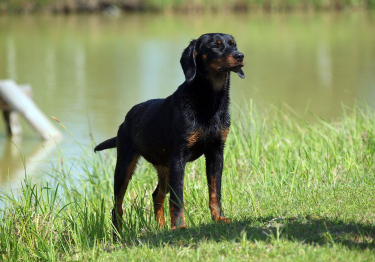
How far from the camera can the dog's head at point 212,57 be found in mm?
3773

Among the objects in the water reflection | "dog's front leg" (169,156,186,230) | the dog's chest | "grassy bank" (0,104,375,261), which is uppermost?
the dog's chest

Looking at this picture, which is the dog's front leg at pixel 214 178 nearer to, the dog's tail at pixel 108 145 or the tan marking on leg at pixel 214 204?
the tan marking on leg at pixel 214 204

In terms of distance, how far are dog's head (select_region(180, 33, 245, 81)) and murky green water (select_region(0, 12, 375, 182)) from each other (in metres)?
2.03

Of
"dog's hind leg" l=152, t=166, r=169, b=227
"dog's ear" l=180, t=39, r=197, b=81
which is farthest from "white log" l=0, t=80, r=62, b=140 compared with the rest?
"dog's ear" l=180, t=39, r=197, b=81

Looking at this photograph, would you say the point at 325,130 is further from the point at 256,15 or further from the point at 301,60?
the point at 256,15

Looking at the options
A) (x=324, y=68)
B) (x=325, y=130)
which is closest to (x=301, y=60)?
(x=324, y=68)

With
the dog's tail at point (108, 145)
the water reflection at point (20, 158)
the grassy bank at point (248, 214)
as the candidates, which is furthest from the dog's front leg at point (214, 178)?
the water reflection at point (20, 158)

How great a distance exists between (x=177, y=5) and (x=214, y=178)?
31.0 metres

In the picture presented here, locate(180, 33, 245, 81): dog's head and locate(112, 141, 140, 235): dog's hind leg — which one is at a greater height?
locate(180, 33, 245, 81): dog's head

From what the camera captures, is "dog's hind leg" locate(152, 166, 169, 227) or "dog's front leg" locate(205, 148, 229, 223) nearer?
"dog's front leg" locate(205, 148, 229, 223)

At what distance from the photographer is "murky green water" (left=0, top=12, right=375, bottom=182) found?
1057 cm

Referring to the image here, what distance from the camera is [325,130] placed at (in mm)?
6754

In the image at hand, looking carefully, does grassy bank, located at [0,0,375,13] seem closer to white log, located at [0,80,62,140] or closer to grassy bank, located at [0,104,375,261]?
white log, located at [0,80,62,140]

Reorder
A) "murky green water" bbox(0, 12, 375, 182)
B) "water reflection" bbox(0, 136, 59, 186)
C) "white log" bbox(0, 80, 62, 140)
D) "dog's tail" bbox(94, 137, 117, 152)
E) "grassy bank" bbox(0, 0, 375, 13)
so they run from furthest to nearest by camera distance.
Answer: "grassy bank" bbox(0, 0, 375, 13), "murky green water" bbox(0, 12, 375, 182), "white log" bbox(0, 80, 62, 140), "water reflection" bbox(0, 136, 59, 186), "dog's tail" bbox(94, 137, 117, 152)
